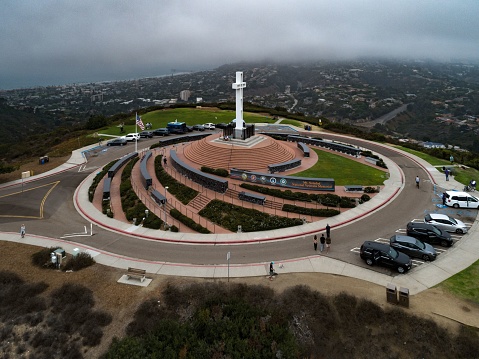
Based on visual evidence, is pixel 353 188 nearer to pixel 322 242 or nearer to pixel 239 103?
pixel 322 242

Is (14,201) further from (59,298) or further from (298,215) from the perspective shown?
(298,215)

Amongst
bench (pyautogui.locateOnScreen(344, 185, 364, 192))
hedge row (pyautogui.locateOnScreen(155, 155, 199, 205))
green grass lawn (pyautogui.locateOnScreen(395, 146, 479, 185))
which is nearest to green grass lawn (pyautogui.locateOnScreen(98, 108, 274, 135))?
green grass lawn (pyautogui.locateOnScreen(395, 146, 479, 185))

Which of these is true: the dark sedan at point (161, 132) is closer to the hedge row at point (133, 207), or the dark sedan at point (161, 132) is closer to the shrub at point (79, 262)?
the hedge row at point (133, 207)

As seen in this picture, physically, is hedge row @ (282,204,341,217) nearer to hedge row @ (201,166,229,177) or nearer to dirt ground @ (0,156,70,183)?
hedge row @ (201,166,229,177)

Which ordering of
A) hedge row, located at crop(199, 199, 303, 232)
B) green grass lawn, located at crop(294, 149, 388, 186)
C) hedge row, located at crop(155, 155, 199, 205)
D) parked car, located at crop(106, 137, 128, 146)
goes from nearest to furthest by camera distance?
hedge row, located at crop(199, 199, 303, 232) < hedge row, located at crop(155, 155, 199, 205) < green grass lawn, located at crop(294, 149, 388, 186) < parked car, located at crop(106, 137, 128, 146)

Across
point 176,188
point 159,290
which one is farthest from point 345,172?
point 159,290

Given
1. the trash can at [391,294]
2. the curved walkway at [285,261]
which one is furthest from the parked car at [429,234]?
the trash can at [391,294]

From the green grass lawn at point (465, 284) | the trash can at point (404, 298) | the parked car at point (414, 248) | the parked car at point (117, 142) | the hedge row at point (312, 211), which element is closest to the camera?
the trash can at point (404, 298)
